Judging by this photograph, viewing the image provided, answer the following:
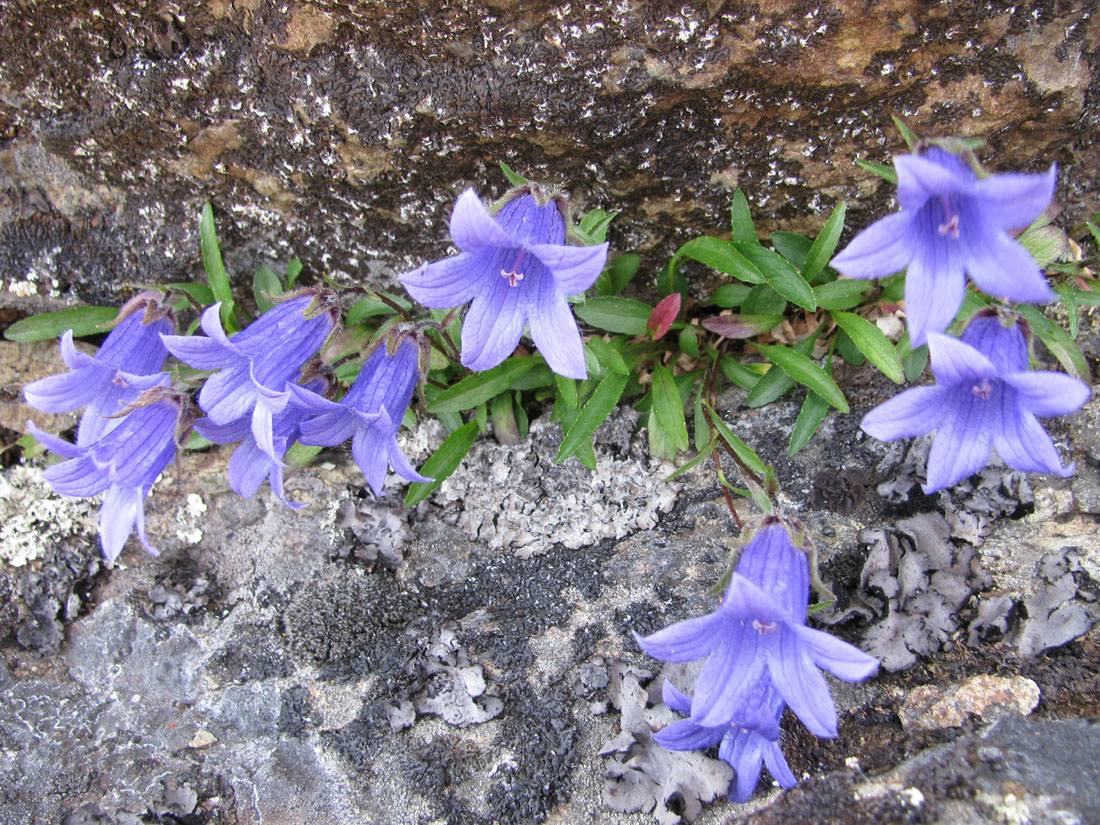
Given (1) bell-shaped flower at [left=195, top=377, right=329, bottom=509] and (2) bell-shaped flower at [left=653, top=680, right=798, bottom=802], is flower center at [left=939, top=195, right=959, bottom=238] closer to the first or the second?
(2) bell-shaped flower at [left=653, top=680, right=798, bottom=802]

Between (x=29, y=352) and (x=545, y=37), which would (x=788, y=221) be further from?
(x=29, y=352)

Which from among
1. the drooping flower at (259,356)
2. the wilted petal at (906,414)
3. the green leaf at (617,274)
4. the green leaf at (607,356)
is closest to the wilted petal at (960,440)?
the wilted petal at (906,414)

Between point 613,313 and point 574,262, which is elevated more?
point 574,262

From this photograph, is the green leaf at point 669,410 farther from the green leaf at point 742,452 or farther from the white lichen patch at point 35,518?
the white lichen patch at point 35,518

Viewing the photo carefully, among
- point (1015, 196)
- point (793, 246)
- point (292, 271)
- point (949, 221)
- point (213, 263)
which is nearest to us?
point (1015, 196)

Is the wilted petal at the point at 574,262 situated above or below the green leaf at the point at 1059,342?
above

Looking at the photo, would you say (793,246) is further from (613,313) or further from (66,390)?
(66,390)

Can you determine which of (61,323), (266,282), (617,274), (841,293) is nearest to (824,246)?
(841,293)
